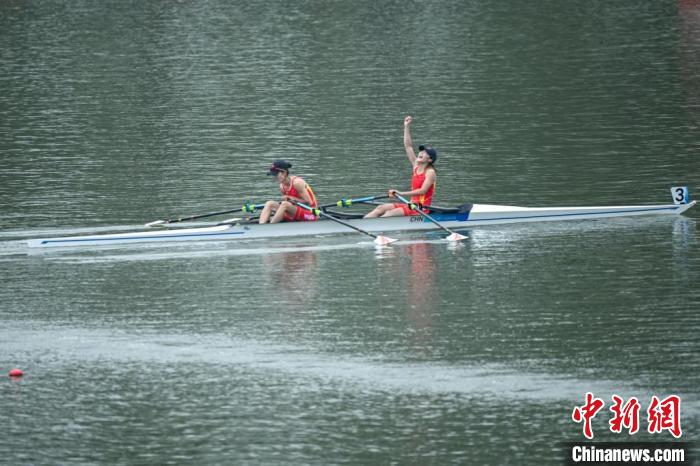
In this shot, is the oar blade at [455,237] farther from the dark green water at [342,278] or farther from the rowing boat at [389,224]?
the rowing boat at [389,224]

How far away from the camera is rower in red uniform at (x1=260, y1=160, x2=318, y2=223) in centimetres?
2400

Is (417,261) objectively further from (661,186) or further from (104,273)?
(661,186)

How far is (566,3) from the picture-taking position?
6638 centimetres

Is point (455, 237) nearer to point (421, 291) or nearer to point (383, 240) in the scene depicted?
point (383, 240)

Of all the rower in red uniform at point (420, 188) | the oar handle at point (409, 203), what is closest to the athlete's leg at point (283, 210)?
the rower in red uniform at point (420, 188)

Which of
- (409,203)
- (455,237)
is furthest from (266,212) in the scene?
(455,237)

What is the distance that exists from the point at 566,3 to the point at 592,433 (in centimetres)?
5362

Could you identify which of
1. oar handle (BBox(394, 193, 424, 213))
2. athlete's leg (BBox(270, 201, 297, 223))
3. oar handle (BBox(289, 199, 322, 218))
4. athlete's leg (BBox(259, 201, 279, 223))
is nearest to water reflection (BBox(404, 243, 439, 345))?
oar handle (BBox(394, 193, 424, 213))
